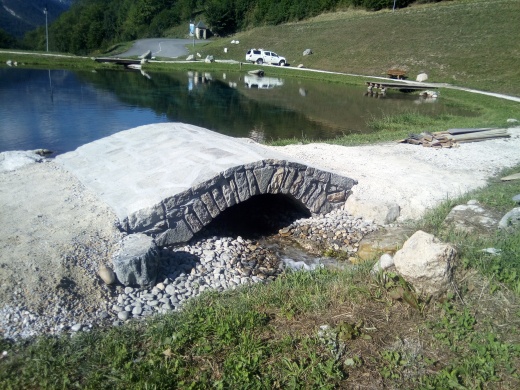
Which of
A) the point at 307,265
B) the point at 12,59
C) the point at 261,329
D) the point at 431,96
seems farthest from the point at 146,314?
the point at 12,59

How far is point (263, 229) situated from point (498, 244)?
4835 millimetres

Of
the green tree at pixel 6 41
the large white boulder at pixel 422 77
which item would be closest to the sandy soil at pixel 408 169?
the large white boulder at pixel 422 77

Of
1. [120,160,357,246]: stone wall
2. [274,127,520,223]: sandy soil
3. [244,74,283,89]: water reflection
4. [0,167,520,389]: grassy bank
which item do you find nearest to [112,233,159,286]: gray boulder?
[120,160,357,246]: stone wall

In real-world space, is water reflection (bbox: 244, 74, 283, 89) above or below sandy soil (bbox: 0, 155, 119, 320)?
below

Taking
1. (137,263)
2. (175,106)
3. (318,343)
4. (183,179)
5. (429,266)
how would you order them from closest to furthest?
(318,343) < (429,266) < (137,263) < (183,179) < (175,106)

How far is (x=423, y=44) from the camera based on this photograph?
161 feet

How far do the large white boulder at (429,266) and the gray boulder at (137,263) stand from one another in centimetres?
350

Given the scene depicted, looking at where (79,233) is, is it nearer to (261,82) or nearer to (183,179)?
(183,179)

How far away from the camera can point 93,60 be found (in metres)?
55.1

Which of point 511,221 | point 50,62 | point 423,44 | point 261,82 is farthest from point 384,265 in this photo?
point 50,62

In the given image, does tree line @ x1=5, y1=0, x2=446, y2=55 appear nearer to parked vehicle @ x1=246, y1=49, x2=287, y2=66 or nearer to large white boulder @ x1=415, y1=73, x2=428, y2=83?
parked vehicle @ x1=246, y1=49, x2=287, y2=66

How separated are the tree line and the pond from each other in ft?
140

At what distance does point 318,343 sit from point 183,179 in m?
4.18

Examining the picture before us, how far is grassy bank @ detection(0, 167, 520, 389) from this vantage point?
464 cm
